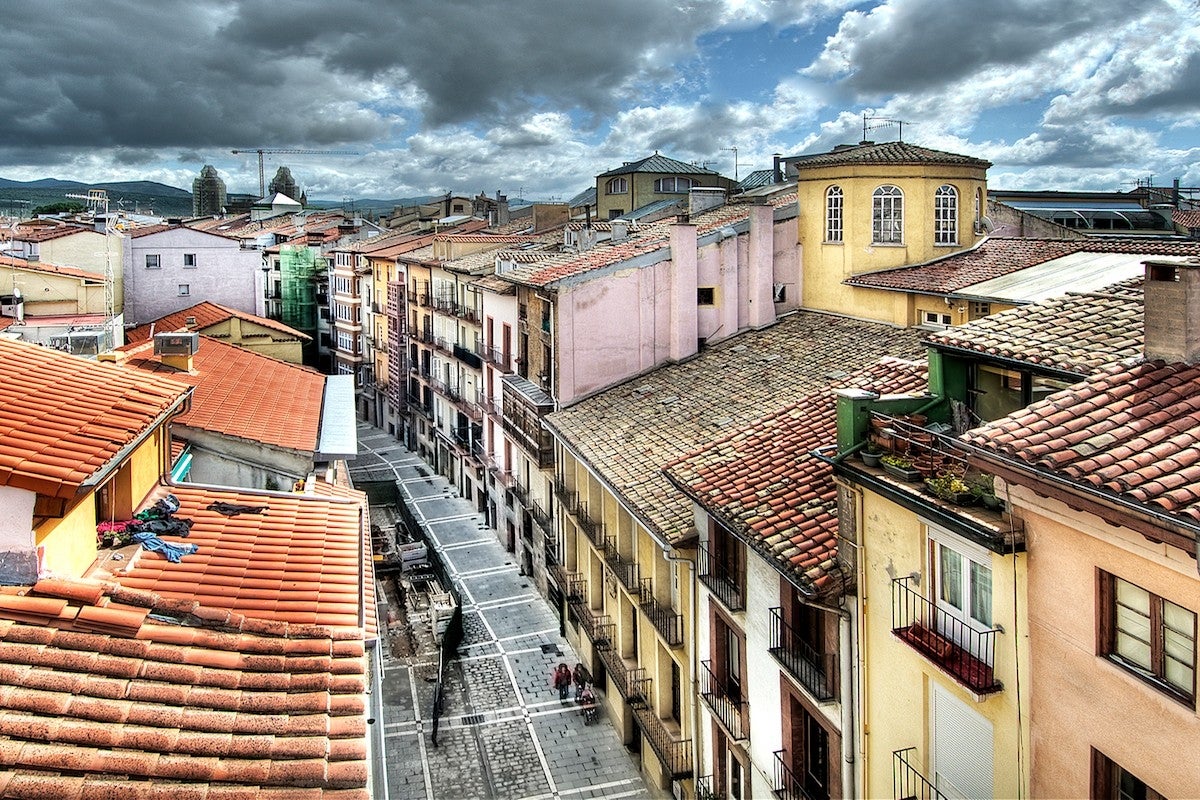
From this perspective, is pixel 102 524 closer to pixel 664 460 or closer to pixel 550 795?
pixel 664 460

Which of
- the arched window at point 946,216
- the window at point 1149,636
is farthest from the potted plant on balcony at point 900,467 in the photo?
the arched window at point 946,216

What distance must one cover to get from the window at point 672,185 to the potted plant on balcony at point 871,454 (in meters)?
66.3

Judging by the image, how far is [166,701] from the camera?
7.71 meters

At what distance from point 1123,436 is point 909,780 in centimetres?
580

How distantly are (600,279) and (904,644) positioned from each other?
74.6ft

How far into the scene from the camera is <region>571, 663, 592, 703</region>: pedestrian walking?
31.6 m

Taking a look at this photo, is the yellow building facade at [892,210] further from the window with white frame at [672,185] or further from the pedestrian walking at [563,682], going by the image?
the window with white frame at [672,185]

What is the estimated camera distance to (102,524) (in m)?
12.7

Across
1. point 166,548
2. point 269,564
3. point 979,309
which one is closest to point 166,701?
point 269,564

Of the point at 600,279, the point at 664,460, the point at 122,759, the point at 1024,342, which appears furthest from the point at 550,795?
the point at 122,759

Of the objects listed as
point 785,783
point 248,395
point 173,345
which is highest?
point 173,345

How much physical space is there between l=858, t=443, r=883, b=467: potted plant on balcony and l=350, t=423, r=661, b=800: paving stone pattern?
54.2 feet

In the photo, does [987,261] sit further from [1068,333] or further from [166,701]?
[166,701]

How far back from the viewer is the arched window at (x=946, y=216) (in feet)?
108
